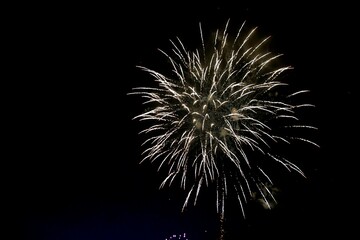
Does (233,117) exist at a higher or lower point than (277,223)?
lower

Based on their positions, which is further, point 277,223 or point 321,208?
point 277,223

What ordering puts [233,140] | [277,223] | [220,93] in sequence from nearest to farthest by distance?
1. [220,93]
2. [233,140]
3. [277,223]

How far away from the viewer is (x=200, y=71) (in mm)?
8875

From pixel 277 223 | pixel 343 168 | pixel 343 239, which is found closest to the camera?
pixel 343 168

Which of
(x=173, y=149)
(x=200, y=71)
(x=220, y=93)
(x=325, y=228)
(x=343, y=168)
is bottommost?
(x=173, y=149)

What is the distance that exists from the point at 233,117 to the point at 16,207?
1231cm

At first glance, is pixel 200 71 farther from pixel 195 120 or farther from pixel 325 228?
pixel 325 228

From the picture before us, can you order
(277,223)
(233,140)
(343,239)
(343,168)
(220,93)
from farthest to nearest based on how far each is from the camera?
1. (277,223)
2. (343,239)
3. (343,168)
4. (233,140)
5. (220,93)

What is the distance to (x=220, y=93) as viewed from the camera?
8500 mm

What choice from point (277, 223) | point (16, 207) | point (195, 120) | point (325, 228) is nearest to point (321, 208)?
point (325, 228)

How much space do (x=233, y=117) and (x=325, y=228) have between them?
368 inches

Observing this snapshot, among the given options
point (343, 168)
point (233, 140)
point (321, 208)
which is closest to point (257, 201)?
point (321, 208)

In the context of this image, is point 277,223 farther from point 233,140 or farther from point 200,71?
point 200,71

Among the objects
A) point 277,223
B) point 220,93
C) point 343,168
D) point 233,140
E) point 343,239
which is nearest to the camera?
point 220,93
